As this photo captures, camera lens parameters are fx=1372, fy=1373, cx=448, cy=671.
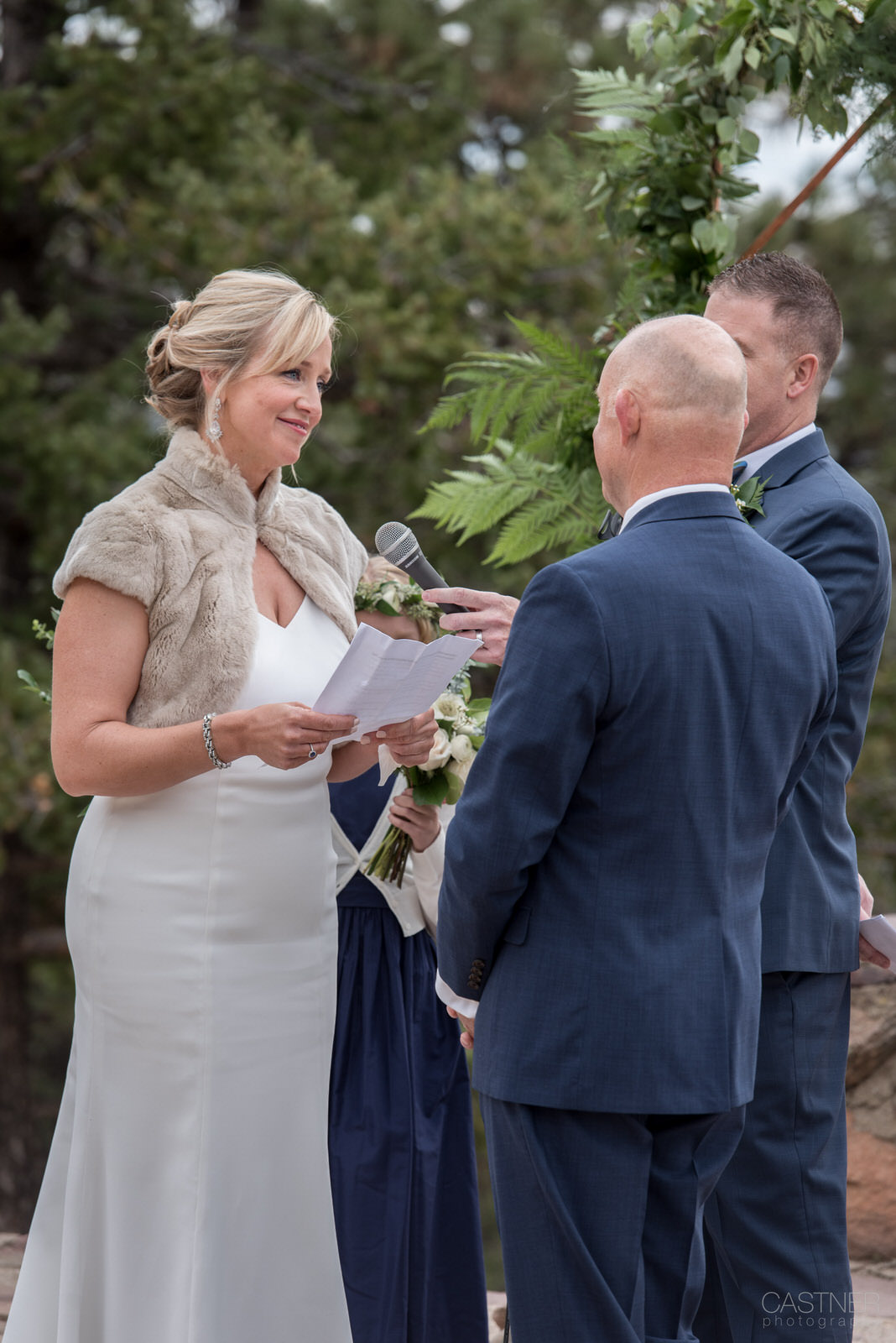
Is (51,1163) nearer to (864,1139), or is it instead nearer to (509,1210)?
(509,1210)

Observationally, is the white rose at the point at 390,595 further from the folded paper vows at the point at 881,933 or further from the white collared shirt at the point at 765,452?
the folded paper vows at the point at 881,933

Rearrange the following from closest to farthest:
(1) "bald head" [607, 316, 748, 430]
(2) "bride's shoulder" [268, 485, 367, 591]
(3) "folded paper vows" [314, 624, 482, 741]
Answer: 1. (1) "bald head" [607, 316, 748, 430]
2. (3) "folded paper vows" [314, 624, 482, 741]
3. (2) "bride's shoulder" [268, 485, 367, 591]

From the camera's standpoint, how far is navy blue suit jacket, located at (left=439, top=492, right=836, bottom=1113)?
6.36 feet

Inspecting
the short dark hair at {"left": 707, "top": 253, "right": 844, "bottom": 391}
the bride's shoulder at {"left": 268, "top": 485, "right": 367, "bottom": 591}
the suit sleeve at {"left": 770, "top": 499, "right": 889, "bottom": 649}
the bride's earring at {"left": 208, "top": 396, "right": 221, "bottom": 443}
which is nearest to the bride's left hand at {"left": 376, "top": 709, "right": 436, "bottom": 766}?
the bride's shoulder at {"left": 268, "top": 485, "right": 367, "bottom": 591}

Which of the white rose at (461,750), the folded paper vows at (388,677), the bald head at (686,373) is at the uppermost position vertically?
the bald head at (686,373)

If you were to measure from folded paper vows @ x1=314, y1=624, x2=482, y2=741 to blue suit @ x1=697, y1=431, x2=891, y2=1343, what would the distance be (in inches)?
26.6

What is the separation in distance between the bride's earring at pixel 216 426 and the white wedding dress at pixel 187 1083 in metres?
0.40

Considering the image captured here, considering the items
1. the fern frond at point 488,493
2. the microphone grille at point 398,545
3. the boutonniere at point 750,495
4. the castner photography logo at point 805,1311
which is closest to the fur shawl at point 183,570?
the microphone grille at point 398,545

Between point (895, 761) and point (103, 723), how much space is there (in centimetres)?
711

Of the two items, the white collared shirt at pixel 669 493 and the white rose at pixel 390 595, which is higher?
the white collared shirt at pixel 669 493

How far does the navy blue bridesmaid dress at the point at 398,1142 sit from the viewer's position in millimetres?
2896

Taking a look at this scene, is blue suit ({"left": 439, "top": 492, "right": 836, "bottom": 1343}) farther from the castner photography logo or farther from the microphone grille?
the microphone grille

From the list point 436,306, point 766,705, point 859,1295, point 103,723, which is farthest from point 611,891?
point 436,306

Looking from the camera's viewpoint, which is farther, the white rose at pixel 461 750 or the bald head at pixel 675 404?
the white rose at pixel 461 750
